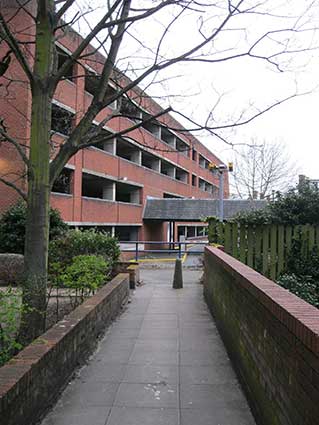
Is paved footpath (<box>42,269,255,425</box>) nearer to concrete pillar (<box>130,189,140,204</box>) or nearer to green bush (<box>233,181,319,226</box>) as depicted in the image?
green bush (<box>233,181,319,226</box>)

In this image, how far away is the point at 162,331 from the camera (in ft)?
23.5

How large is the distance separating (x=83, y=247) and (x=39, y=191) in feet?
19.6

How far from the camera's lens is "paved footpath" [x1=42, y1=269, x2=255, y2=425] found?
3926 mm

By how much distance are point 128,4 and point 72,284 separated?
4446mm

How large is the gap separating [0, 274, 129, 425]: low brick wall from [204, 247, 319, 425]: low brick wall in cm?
183

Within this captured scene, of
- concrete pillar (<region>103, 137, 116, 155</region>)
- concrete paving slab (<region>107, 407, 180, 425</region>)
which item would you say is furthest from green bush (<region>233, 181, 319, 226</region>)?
concrete pillar (<region>103, 137, 116, 155</region>)

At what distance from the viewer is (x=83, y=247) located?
11742mm

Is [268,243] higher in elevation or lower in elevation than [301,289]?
higher

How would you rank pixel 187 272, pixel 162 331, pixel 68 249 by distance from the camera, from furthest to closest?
1. pixel 187 272
2. pixel 68 249
3. pixel 162 331

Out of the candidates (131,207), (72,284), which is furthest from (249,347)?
(131,207)

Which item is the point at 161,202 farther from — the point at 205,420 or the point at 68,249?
the point at 205,420

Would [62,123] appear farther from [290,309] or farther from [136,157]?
[136,157]

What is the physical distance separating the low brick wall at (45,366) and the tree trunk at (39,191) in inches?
22.3

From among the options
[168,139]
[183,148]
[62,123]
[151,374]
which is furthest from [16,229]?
[168,139]
